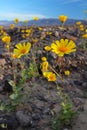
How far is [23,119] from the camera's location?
16.1ft

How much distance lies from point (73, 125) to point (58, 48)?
113 centimetres

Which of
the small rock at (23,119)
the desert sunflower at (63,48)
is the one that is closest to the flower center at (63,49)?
the desert sunflower at (63,48)

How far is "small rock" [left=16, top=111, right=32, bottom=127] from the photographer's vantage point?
4.86 metres

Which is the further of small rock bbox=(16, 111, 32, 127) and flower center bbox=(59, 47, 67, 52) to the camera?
small rock bbox=(16, 111, 32, 127)

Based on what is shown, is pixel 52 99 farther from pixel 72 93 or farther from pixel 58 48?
pixel 58 48

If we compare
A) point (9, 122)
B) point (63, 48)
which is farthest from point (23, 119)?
point (63, 48)

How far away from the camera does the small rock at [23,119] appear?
486 cm

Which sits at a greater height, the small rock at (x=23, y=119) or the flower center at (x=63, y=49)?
the flower center at (x=63, y=49)

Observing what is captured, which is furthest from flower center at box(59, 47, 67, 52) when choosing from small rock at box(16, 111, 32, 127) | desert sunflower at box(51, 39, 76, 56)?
small rock at box(16, 111, 32, 127)

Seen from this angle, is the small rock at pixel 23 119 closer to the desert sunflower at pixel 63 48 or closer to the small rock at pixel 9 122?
the small rock at pixel 9 122

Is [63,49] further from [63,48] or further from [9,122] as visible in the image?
[9,122]

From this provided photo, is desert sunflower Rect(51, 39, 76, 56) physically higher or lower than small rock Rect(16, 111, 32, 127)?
higher

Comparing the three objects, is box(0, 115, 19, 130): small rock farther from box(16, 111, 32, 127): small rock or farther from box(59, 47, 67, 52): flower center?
box(59, 47, 67, 52): flower center

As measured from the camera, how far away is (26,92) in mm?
5895
